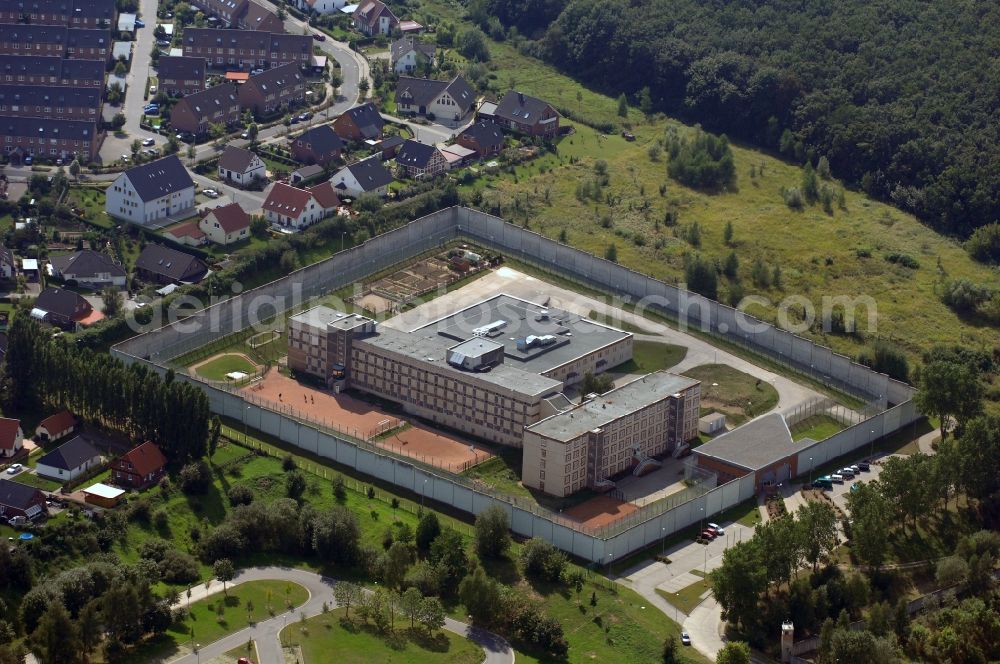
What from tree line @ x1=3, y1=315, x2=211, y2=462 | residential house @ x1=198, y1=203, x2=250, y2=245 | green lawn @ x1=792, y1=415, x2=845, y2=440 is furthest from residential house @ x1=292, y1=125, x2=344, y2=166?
green lawn @ x1=792, y1=415, x2=845, y2=440

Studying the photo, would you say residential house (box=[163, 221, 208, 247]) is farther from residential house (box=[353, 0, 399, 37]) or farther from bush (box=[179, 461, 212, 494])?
residential house (box=[353, 0, 399, 37])

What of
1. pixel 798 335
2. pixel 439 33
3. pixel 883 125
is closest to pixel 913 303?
pixel 798 335

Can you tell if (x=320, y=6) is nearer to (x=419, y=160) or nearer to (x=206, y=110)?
(x=206, y=110)

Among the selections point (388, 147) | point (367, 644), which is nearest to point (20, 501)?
point (367, 644)

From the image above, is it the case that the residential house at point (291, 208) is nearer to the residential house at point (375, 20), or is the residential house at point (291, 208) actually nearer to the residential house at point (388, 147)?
the residential house at point (388, 147)

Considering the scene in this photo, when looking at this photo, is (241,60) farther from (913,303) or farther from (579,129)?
(913,303)

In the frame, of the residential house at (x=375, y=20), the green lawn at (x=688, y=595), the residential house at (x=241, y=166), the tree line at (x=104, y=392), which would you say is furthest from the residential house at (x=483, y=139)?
the green lawn at (x=688, y=595)
